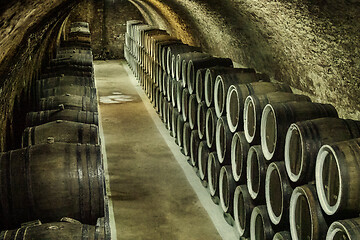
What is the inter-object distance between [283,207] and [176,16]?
9067mm

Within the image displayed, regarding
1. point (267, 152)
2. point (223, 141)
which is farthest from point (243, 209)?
point (223, 141)

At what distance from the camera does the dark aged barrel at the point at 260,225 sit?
3367mm

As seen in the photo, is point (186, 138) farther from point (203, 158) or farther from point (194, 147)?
point (203, 158)

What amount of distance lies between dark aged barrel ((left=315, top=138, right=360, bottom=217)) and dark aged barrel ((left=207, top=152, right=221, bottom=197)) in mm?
2261

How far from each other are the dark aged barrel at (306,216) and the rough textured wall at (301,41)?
6.27 ft

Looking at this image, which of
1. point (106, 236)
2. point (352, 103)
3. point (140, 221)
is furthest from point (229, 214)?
point (106, 236)

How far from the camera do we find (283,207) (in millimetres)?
3094

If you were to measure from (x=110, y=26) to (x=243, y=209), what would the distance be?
1581 centimetres

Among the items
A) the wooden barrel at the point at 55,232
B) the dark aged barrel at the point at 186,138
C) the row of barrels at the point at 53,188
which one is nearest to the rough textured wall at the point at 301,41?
the dark aged barrel at the point at 186,138

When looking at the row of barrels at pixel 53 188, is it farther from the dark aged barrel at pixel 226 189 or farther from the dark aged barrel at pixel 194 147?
the dark aged barrel at pixel 194 147

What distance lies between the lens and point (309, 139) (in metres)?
2.81

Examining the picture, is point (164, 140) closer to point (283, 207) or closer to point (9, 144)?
point (9, 144)

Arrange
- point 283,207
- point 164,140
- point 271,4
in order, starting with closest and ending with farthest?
point 283,207 → point 271,4 → point 164,140

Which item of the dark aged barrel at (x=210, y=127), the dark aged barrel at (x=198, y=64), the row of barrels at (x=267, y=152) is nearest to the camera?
the row of barrels at (x=267, y=152)
